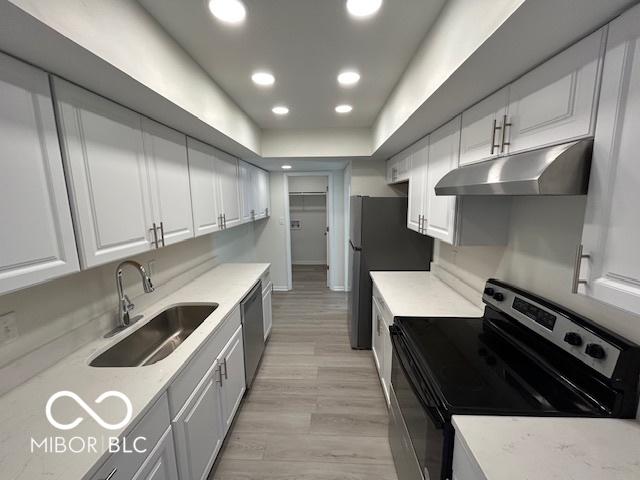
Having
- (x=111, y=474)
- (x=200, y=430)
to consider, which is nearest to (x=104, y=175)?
(x=111, y=474)

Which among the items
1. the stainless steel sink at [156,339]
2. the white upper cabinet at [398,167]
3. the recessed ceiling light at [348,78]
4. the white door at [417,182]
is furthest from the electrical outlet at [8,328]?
the white upper cabinet at [398,167]

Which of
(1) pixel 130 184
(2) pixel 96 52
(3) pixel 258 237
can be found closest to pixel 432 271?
(1) pixel 130 184

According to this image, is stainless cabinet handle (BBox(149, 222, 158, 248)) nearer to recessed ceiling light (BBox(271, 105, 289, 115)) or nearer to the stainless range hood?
recessed ceiling light (BBox(271, 105, 289, 115))

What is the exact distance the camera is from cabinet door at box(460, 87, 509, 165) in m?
1.17

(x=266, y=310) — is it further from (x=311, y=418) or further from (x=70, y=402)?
(x=70, y=402)

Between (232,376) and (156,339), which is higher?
(156,339)

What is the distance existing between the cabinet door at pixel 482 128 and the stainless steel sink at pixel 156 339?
74.6 inches

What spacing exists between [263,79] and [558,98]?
1.69m

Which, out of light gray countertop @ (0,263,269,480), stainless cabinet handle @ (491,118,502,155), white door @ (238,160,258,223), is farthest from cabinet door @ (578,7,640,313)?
white door @ (238,160,258,223)

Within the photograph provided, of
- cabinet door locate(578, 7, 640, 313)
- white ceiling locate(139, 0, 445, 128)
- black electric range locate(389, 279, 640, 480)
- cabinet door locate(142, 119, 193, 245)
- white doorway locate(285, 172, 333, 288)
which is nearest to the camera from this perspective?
cabinet door locate(578, 7, 640, 313)

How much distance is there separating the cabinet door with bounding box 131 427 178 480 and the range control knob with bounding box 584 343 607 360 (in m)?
1.66

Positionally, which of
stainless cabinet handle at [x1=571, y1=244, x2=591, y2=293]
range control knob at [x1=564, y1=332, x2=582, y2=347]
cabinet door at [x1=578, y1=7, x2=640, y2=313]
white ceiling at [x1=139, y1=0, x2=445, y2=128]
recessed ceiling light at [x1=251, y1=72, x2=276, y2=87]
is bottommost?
range control knob at [x1=564, y1=332, x2=582, y2=347]

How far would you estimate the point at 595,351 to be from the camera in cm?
91

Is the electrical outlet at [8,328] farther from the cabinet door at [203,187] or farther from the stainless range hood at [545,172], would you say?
the stainless range hood at [545,172]
